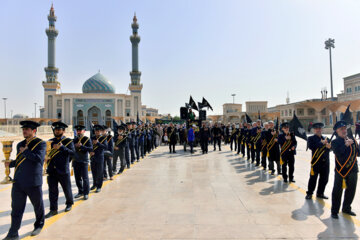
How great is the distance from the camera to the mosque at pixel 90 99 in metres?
57.9

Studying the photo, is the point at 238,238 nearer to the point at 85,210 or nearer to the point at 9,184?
the point at 85,210

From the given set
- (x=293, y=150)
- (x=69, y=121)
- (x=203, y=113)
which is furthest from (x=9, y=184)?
(x=69, y=121)

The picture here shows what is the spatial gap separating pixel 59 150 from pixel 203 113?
1221 cm

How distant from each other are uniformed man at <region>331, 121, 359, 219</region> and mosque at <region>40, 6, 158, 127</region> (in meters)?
54.6

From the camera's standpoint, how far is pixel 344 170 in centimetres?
424

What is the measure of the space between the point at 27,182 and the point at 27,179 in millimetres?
42

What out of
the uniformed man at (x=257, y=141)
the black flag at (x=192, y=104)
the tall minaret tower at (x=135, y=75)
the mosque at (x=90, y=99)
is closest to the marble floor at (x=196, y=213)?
the uniformed man at (x=257, y=141)

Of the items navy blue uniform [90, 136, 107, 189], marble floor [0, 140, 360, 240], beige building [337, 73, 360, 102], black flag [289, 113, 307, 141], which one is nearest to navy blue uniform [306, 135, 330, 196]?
marble floor [0, 140, 360, 240]

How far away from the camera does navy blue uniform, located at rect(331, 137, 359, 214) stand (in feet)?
13.8

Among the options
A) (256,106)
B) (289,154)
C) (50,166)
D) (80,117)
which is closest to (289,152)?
(289,154)

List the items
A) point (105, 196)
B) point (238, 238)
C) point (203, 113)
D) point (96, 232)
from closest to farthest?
point (238, 238) → point (96, 232) → point (105, 196) → point (203, 113)

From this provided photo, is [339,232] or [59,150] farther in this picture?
[59,150]

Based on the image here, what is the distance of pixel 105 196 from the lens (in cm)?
563

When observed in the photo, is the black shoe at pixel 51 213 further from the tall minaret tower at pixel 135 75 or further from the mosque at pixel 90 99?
the tall minaret tower at pixel 135 75
